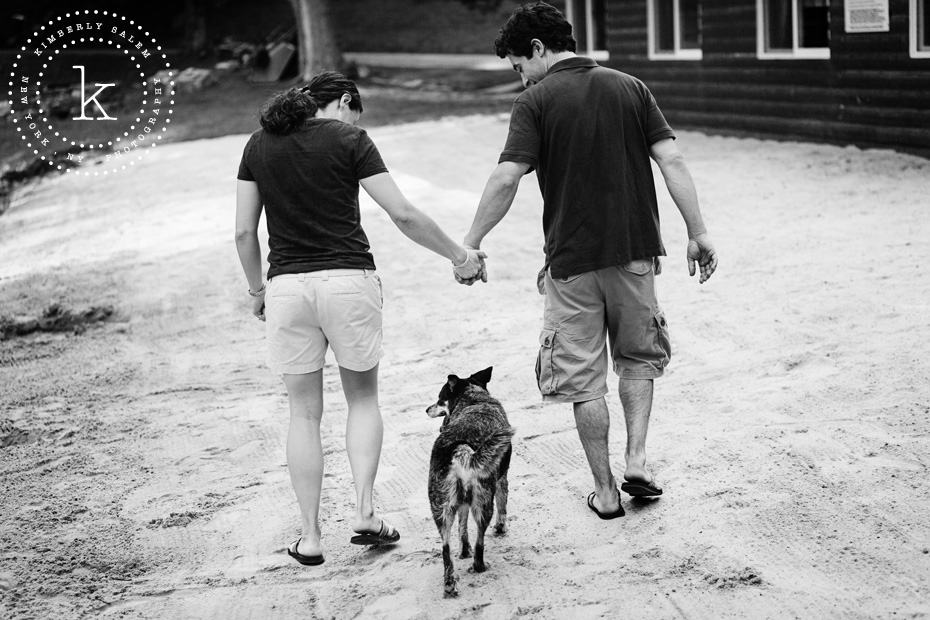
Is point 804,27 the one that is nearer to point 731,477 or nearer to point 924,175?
point 924,175

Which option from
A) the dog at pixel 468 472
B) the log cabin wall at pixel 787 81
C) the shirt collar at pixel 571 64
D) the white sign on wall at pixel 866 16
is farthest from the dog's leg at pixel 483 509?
the white sign on wall at pixel 866 16

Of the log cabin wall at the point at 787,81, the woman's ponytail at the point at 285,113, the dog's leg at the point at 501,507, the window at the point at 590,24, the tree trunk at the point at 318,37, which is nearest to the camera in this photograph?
the woman's ponytail at the point at 285,113

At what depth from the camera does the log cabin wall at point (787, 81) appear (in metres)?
12.7

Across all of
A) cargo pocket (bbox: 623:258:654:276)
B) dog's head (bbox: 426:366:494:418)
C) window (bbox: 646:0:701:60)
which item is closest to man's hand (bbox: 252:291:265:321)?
dog's head (bbox: 426:366:494:418)

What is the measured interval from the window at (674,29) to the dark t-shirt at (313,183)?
13.4 metres

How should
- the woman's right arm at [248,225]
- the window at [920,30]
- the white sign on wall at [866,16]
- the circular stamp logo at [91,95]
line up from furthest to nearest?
the circular stamp logo at [91,95]
the white sign on wall at [866,16]
the window at [920,30]
the woman's right arm at [248,225]

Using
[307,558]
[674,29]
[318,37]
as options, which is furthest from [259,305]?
[318,37]

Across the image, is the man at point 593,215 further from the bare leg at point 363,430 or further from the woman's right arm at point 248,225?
the woman's right arm at point 248,225

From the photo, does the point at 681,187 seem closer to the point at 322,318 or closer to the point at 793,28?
the point at 322,318

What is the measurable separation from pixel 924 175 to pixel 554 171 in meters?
8.44

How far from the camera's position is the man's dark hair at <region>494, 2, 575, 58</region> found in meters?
4.42

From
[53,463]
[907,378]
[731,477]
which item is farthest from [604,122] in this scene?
[53,463]

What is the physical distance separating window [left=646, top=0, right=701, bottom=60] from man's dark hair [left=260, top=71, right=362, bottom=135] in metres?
13.3

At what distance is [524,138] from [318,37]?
2287 cm
